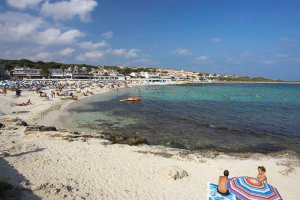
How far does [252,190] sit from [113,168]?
21.0 ft

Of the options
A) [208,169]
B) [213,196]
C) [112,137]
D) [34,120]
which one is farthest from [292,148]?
[34,120]

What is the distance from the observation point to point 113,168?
1162cm

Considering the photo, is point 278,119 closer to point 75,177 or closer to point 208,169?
point 208,169

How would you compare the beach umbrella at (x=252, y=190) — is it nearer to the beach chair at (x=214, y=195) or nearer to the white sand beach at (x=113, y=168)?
the beach chair at (x=214, y=195)

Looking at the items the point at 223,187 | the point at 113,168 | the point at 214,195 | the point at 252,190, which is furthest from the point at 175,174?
the point at 252,190

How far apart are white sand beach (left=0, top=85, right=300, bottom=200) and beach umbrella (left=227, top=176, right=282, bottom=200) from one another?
177 cm

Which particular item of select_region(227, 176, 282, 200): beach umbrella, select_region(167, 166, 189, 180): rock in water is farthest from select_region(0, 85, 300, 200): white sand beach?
select_region(227, 176, 282, 200): beach umbrella

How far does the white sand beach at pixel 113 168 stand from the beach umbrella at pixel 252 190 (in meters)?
1.77

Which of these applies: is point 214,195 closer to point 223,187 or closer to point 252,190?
point 223,187

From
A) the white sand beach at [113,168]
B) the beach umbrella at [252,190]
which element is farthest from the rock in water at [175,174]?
the beach umbrella at [252,190]

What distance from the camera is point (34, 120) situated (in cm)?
2409

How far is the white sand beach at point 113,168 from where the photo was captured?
9.26 meters

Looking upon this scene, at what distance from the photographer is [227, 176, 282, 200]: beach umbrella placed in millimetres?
7402

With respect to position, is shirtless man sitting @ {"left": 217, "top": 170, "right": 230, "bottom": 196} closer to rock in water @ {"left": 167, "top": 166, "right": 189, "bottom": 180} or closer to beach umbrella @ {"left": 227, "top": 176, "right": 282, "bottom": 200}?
beach umbrella @ {"left": 227, "top": 176, "right": 282, "bottom": 200}
